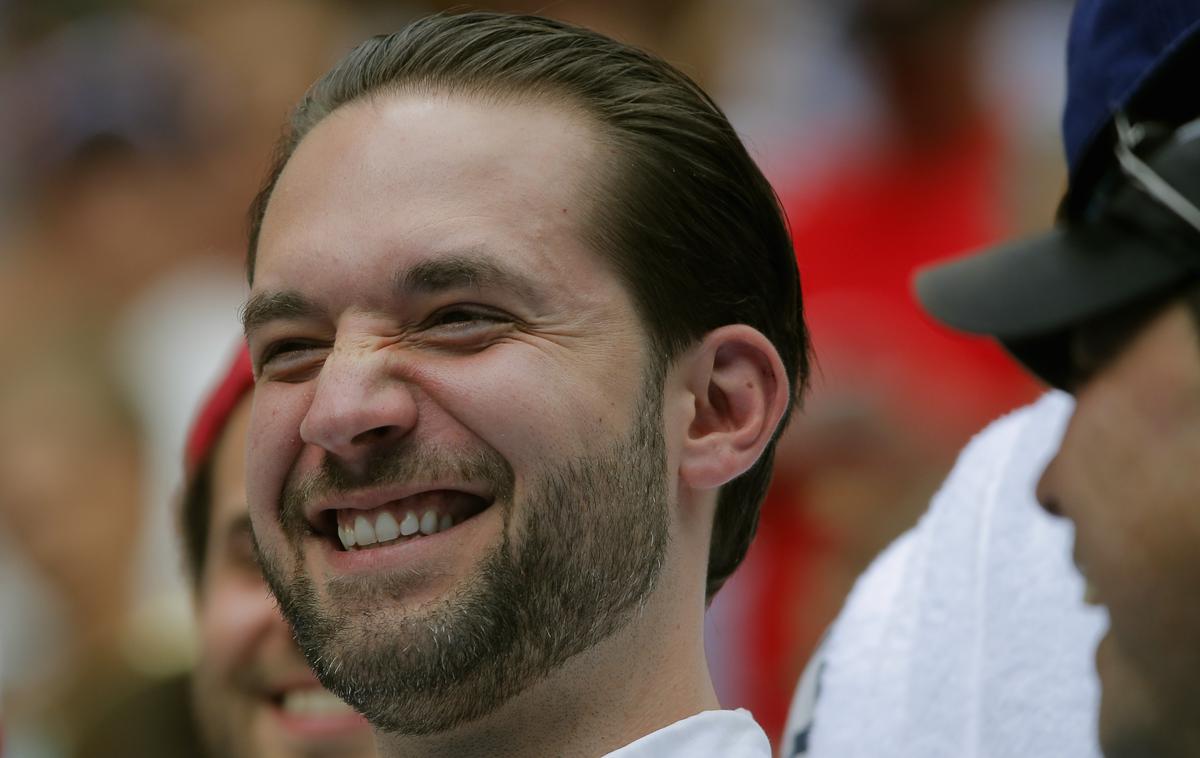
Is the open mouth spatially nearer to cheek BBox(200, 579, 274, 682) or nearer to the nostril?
the nostril

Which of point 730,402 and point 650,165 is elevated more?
point 650,165

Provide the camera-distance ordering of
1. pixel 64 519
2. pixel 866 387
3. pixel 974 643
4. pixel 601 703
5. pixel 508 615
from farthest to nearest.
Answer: pixel 64 519
pixel 866 387
pixel 974 643
pixel 601 703
pixel 508 615

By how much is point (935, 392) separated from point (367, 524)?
7.99ft

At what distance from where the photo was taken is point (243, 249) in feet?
17.4

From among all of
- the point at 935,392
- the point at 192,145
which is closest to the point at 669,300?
the point at 935,392

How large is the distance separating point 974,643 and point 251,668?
1276mm

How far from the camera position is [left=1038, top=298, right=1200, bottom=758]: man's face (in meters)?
1.98

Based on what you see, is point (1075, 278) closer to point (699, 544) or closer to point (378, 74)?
point (699, 544)

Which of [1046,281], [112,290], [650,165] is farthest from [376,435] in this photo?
[112,290]

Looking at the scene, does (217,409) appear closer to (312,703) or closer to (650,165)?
(312,703)

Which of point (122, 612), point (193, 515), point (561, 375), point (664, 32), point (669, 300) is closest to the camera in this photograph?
point (561, 375)

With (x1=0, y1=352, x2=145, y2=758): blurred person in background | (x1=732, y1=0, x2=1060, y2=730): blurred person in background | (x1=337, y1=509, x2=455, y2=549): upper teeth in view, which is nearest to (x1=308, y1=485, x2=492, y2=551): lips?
(x1=337, y1=509, x2=455, y2=549): upper teeth

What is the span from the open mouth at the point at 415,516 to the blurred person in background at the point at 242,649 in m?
0.95

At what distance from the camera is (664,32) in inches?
231
